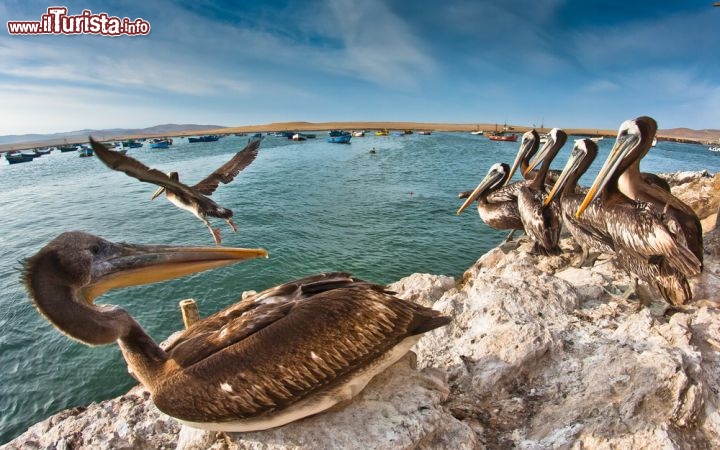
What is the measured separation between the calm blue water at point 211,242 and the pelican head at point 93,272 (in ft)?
0.66

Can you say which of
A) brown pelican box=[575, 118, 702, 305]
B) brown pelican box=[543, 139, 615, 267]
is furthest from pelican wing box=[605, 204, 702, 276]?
brown pelican box=[543, 139, 615, 267]

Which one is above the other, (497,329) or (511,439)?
(497,329)

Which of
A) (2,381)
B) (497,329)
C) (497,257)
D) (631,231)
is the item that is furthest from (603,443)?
(2,381)

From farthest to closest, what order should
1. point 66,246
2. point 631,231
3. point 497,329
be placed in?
point 631,231
point 497,329
point 66,246

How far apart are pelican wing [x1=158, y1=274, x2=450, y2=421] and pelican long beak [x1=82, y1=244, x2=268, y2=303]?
520 mm

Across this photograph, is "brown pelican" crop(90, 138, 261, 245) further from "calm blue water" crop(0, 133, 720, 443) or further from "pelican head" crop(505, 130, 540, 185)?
"pelican head" crop(505, 130, 540, 185)

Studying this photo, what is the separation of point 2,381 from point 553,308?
8822 millimetres

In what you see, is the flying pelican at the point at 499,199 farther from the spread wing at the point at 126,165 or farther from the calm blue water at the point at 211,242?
the spread wing at the point at 126,165

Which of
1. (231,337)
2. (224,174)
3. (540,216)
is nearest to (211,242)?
(224,174)

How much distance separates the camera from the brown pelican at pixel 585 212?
534 centimetres

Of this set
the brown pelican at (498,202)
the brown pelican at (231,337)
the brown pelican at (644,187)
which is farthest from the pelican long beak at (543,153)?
the brown pelican at (231,337)

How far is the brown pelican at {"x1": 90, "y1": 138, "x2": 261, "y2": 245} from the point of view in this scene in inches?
155

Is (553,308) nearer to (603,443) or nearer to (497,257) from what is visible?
(603,443)

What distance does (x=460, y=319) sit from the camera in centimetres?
425
